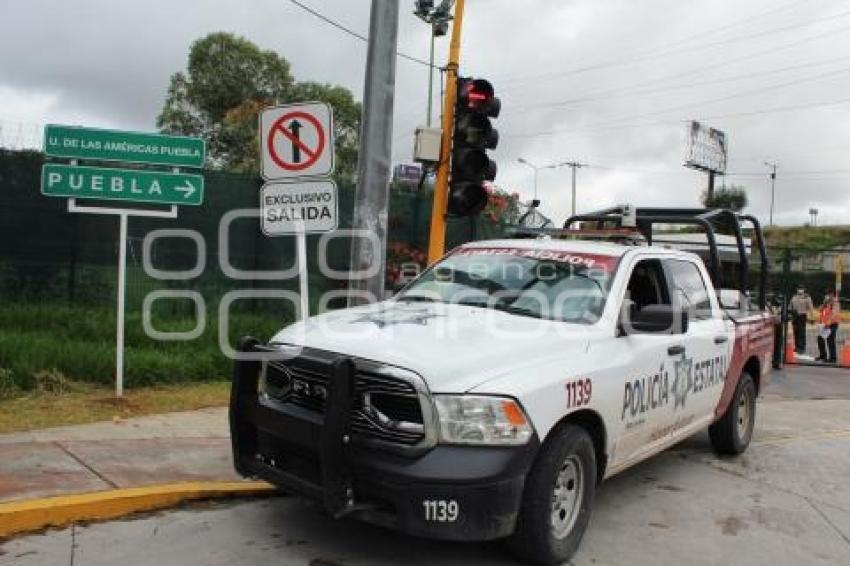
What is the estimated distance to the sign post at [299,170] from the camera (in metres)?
7.66

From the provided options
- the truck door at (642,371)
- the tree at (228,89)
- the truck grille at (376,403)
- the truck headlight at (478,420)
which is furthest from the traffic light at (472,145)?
the tree at (228,89)

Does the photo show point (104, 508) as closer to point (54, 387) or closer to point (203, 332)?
point (54, 387)

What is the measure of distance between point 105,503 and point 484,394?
8.33ft

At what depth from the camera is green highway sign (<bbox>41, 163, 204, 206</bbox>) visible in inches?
328

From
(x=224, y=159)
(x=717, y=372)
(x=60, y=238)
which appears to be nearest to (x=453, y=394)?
(x=717, y=372)

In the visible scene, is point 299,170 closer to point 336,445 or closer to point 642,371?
point 642,371

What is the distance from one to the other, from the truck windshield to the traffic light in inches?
131

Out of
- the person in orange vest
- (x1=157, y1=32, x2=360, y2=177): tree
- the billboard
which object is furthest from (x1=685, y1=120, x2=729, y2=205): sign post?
the person in orange vest

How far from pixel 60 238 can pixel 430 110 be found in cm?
2395

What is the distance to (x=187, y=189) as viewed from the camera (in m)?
8.82

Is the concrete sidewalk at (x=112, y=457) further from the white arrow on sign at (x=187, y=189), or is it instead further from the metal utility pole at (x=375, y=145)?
the white arrow on sign at (x=187, y=189)

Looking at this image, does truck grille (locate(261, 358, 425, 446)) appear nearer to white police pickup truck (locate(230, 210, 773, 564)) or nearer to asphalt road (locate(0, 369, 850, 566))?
white police pickup truck (locate(230, 210, 773, 564))

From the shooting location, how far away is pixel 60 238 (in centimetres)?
1040

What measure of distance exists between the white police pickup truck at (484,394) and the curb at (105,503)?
773 millimetres
